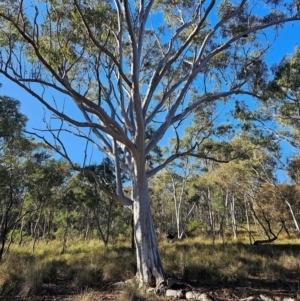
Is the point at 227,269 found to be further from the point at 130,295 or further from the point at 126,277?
the point at 130,295

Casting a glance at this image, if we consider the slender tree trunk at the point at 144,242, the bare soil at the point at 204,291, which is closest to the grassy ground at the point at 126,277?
the bare soil at the point at 204,291

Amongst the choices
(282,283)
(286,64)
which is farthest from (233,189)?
(282,283)

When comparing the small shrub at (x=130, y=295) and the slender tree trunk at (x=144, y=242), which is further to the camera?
the slender tree trunk at (x=144, y=242)

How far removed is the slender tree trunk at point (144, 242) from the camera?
250 inches

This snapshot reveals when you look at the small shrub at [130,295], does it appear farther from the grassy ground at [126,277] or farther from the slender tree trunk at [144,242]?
the slender tree trunk at [144,242]

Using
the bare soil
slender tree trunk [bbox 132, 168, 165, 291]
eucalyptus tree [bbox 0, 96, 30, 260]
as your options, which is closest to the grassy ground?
the bare soil

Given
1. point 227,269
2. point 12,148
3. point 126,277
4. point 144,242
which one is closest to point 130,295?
point 144,242

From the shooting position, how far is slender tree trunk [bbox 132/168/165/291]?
6355 millimetres

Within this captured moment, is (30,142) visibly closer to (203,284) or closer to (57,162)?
(57,162)

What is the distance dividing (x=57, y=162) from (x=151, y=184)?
13.4 metres

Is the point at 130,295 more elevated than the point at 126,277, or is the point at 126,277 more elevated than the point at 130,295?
the point at 126,277

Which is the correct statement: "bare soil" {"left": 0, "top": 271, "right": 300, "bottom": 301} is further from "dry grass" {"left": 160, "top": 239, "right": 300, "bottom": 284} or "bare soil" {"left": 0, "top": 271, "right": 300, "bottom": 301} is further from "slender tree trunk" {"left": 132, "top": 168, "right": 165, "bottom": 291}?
"slender tree trunk" {"left": 132, "top": 168, "right": 165, "bottom": 291}

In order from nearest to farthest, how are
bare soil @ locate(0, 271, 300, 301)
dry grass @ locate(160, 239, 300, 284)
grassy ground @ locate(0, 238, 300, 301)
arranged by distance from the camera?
bare soil @ locate(0, 271, 300, 301), grassy ground @ locate(0, 238, 300, 301), dry grass @ locate(160, 239, 300, 284)

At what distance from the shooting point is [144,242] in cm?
665
